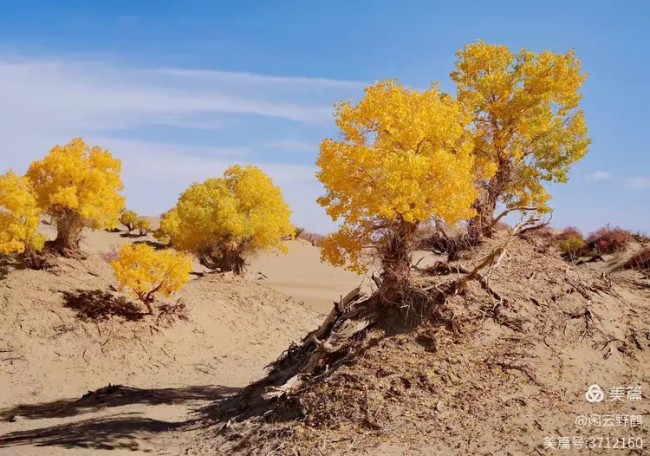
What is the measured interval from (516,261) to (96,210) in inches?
647

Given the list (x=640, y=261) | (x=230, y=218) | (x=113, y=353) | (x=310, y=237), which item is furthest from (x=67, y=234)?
(x=310, y=237)

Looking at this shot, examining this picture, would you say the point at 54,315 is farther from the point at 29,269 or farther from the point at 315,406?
the point at 315,406


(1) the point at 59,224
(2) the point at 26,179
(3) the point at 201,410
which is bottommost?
(3) the point at 201,410

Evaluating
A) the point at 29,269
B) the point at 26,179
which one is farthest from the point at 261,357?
the point at 26,179

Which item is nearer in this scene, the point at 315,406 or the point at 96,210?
the point at 315,406

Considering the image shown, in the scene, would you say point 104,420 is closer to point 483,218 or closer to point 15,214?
point 15,214

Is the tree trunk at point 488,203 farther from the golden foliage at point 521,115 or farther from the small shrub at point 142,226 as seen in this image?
the small shrub at point 142,226

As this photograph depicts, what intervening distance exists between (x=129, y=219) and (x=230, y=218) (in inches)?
1272

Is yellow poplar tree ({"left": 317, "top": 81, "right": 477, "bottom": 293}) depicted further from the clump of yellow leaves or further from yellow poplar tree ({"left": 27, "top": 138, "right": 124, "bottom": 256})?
yellow poplar tree ({"left": 27, "top": 138, "right": 124, "bottom": 256})

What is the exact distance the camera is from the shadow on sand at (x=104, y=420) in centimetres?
1389

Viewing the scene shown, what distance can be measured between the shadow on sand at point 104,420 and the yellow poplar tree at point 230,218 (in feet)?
33.8

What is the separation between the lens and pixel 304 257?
5675 cm

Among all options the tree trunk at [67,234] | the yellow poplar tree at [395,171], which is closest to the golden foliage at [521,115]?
the yellow poplar tree at [395,171]

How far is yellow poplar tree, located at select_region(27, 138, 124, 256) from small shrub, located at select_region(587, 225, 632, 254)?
23295 millimetres
